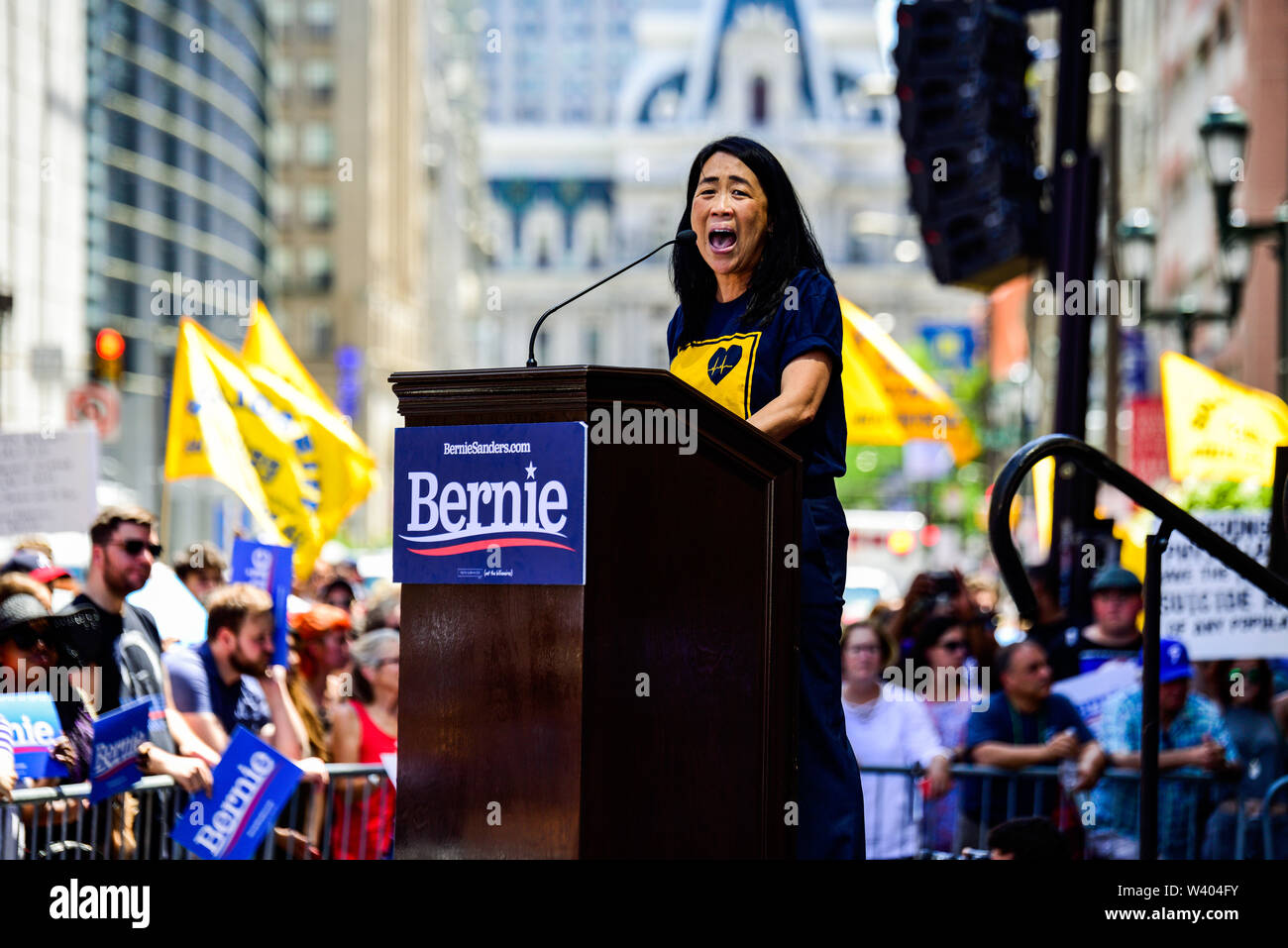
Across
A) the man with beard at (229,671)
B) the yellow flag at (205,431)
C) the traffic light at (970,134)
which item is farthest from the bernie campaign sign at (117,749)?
the traffic light at (970,134)

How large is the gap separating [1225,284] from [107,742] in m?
11.5

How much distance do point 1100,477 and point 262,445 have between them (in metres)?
6.55

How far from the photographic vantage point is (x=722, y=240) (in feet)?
15.6

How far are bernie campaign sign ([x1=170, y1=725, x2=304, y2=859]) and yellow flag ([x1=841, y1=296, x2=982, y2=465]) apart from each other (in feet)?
25.8

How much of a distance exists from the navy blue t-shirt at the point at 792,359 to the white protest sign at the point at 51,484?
6.42 metres

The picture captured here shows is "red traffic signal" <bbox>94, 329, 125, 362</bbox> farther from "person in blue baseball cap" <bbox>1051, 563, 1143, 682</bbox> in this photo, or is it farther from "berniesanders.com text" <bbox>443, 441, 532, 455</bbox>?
"berniesanders.com text" <bbox>443, 441, 532, 455</bbox>

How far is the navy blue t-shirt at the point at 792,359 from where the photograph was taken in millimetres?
4664

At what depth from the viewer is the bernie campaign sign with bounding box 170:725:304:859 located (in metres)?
6.28

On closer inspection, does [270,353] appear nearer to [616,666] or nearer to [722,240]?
[722,240]

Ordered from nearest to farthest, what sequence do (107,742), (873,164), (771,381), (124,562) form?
(771,381) < (107,742) < (124,562) < (873,164)
